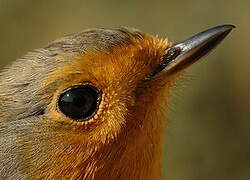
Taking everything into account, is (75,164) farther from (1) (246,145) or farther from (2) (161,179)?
(1) (246,145)

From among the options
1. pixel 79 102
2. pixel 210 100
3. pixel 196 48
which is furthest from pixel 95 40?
pixel 210 100

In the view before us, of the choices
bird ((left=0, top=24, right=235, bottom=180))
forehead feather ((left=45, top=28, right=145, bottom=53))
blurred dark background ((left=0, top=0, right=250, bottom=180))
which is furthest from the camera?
blurred dark background ((left=0, top=0, right=250, bottom=180))

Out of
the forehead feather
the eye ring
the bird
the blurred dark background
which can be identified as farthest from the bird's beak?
the blurred dark background

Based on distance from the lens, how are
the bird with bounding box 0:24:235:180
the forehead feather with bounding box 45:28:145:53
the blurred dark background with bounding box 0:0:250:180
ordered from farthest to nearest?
the blurred dark background with bounding box 0:0:250:180
the forehead feather with bounding box 45:28:145:53
the bird with bounding box 0:24:235:180

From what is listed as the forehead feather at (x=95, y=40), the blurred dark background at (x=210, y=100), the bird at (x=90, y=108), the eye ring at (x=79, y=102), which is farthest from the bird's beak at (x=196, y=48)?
the blurred dark background at (x=210, y=100)

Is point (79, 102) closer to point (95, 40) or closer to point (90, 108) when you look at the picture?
point (90, 108)

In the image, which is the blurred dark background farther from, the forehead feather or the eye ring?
the eye ring

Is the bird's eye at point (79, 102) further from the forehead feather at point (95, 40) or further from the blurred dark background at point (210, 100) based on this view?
the blurred dark background at point (210, 100)
